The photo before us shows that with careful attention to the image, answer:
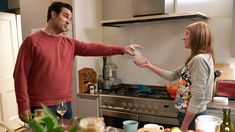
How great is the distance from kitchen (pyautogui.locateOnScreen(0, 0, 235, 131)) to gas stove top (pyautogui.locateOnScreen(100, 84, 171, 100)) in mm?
107

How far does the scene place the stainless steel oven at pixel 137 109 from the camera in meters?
2.30

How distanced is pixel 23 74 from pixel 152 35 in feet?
5.58

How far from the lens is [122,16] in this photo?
3.07m

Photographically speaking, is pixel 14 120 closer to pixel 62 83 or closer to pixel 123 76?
pixel 123 76

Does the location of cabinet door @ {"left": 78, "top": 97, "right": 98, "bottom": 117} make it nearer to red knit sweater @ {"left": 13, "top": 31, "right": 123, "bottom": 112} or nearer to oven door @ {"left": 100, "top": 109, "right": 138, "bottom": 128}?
oven door @ {"left": 100, "top": 109, "right": 138, "bottom": 128}

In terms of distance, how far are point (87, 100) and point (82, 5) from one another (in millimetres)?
1160

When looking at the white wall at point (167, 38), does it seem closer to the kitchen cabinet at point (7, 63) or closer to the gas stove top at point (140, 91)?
the gas stove top at point (140, 91)

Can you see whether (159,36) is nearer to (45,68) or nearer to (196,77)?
(196,77)

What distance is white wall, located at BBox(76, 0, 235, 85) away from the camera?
2.48 metres

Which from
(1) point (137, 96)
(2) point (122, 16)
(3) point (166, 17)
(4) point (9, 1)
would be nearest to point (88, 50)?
(1) point (137, 96)

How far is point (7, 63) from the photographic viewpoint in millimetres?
3605

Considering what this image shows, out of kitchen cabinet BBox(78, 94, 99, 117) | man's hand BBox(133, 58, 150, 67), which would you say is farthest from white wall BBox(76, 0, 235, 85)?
man's hand BBox(133, 58, 150, 67)

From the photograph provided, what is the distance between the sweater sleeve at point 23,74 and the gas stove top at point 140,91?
1109 millimetres

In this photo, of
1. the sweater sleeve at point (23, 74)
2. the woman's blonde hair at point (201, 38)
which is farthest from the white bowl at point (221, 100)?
the sweater sleeve at point (23, 74)
